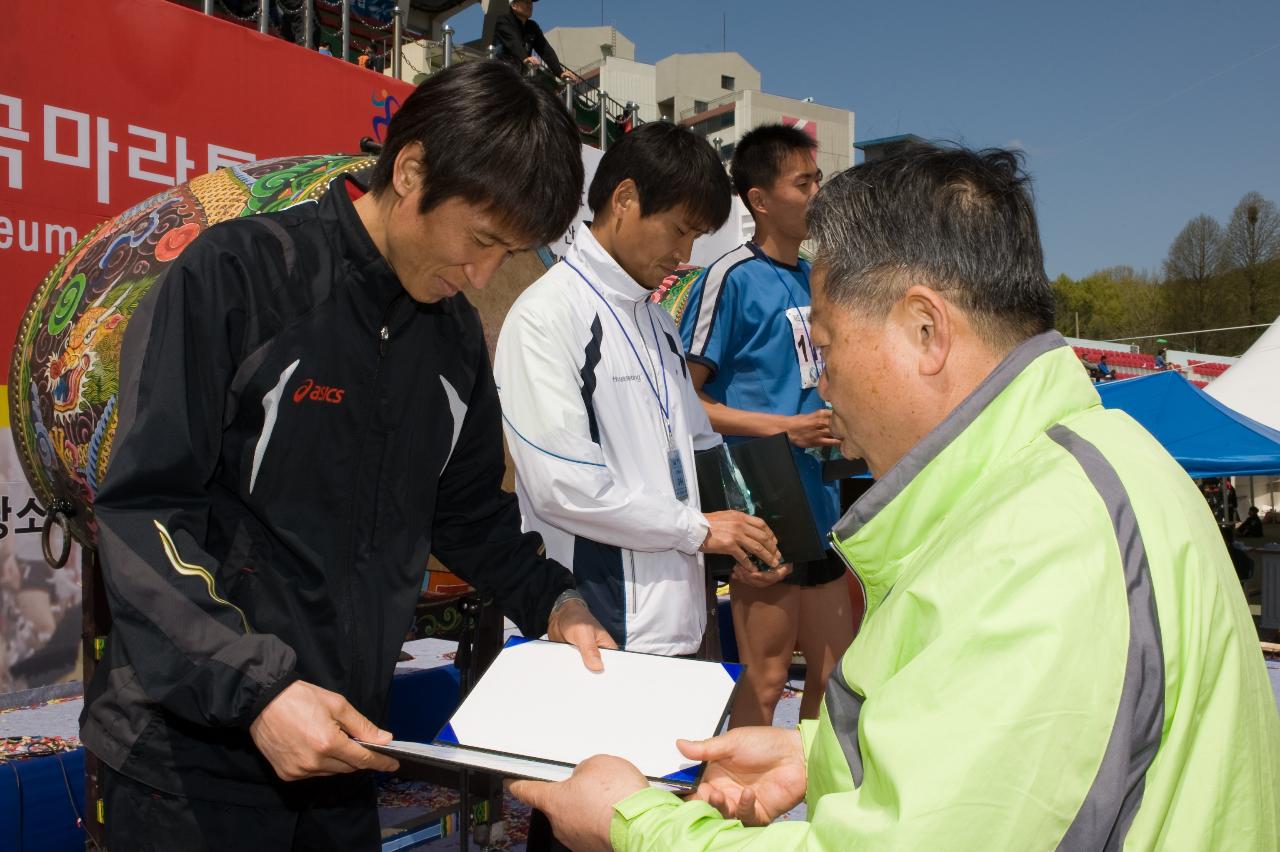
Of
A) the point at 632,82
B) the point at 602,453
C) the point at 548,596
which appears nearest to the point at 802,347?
the point at 602,453

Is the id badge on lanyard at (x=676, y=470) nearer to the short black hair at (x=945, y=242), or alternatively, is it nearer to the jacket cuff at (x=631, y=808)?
the short black hair at (x=945, y=242)

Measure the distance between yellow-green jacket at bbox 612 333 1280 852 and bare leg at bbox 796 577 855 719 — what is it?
7.62 ft

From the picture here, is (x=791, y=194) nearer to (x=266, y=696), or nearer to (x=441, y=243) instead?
(x=441, y=243)

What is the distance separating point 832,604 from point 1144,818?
2.50 metres

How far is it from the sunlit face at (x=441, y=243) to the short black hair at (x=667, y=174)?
0.91 metres

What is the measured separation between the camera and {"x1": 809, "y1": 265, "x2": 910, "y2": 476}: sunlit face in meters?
1.28

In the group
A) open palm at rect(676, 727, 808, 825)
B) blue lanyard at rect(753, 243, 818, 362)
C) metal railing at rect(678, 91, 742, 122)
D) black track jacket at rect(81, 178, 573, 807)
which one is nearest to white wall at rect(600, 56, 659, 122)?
metal railing at rect(678, 91, 742, 122)

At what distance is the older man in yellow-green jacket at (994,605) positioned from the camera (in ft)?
2.89

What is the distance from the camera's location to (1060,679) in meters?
0.87

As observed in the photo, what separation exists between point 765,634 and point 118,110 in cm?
383

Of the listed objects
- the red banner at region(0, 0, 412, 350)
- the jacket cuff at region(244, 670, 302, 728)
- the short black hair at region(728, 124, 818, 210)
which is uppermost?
the red banner at region(0, 0, 412, 350)

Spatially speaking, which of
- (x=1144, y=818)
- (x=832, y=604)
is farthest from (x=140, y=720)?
(x=832, y=604)

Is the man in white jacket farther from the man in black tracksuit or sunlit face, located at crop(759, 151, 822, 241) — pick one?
sunlit face, located at crop(759, 151, 822, 241)

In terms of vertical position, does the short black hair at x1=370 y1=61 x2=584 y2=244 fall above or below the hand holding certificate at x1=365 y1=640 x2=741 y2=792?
above
